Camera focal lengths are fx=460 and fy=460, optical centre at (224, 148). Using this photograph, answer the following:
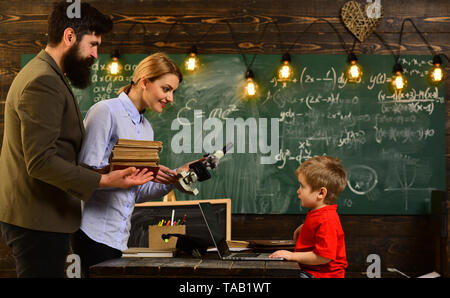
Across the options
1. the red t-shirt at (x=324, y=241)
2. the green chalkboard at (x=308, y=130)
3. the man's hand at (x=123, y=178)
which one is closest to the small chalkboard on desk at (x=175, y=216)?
the green chalkboard at (x=308, y=130)

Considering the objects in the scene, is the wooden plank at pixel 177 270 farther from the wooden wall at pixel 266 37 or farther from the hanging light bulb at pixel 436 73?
the hanging light bulb at pixel 436 73

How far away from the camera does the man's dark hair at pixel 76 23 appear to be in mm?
1531

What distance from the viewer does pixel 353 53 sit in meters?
3.79

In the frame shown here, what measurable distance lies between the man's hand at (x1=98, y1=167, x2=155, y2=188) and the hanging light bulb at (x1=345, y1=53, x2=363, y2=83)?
2.61m

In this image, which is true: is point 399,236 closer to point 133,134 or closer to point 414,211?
point 414,211

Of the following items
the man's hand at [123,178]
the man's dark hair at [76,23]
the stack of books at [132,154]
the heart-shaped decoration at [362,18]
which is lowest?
the man's hand at [123,178]

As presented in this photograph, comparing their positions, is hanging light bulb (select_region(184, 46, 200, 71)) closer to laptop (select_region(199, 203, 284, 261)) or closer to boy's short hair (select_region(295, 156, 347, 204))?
boy's short hair (select_region(295, 156, 347, 204))

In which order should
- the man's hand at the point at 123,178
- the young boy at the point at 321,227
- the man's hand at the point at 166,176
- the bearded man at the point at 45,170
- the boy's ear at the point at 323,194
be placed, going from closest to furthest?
the bearded man at the point at 45,170
the man's hand at the point at 123,178
the young boy at the point at 321,227
the man's hand at the point at 166,176
the boy's ear at the point at 323,194

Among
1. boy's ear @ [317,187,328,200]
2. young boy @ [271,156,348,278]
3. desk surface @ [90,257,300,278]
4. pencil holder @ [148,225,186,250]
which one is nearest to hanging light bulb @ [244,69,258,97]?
pencil holder @ [148,225,186,250]

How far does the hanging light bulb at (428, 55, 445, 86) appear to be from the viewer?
3.66 metres

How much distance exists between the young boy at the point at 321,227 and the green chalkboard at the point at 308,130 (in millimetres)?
1707
